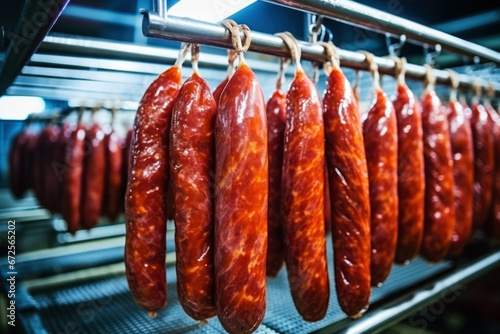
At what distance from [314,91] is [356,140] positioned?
0.73 feet

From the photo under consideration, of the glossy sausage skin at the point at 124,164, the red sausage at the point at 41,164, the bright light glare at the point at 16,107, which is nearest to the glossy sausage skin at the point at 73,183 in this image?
the glossy sausage skin at the point at 124,164

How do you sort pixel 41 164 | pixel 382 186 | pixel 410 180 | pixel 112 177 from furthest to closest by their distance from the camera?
pixel 41 164 < pixel 112 177 < pixel 410 180 < pixel 382 186

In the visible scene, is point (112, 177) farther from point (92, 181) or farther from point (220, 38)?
point (220, 38)

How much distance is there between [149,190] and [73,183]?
159 cm

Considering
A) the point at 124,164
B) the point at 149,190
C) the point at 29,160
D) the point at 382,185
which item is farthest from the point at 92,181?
the point at 382,185

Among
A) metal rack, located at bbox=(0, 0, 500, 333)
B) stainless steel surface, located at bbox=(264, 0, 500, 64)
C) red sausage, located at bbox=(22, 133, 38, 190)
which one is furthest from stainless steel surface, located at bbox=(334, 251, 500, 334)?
red sausage, located at bbox=(22, 133, 38, 190)

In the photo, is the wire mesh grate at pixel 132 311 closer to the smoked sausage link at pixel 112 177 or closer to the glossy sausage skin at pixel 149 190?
the smoked sausage link at pixel 112 177

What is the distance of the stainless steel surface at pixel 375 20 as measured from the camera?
1.07 metres

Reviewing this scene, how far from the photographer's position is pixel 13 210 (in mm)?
4102

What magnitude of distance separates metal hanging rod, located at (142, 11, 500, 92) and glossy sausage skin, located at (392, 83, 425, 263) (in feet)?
0.78

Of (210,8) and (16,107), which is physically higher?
(210,8)

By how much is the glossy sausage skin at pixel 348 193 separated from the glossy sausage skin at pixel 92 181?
1.82 metres

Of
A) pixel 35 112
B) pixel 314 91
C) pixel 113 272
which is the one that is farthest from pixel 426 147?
pixel 35 112

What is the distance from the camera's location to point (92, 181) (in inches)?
96.3
